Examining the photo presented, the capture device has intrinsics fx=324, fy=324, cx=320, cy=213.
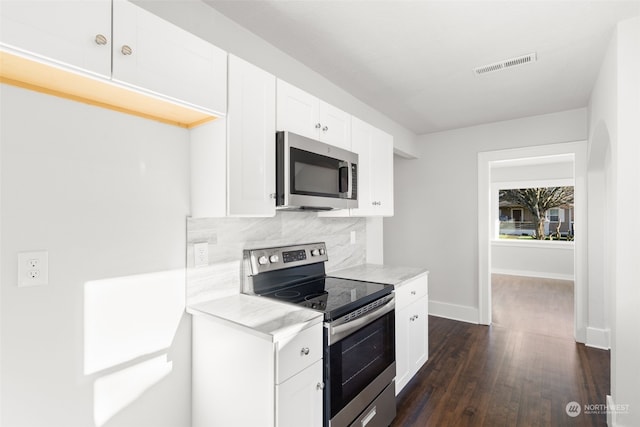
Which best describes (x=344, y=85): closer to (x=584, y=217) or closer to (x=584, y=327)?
(x=584, y=217)

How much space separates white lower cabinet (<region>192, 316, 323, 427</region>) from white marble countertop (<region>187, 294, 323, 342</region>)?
0.10 ft

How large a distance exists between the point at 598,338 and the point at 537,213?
16.2 ft

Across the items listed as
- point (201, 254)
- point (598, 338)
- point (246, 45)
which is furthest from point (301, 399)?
point (598, 338)

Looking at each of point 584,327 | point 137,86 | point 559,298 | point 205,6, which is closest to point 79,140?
point 137,86

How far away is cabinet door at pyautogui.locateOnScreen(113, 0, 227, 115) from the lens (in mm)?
1165

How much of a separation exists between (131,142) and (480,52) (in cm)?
245

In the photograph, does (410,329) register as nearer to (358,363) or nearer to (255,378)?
(358,363)

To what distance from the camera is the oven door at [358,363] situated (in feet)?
5.28

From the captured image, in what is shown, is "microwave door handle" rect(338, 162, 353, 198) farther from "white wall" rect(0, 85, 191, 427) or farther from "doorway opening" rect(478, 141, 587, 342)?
"doorway opening" rect(478, 141, 587, 342)

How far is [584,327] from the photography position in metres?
3.57

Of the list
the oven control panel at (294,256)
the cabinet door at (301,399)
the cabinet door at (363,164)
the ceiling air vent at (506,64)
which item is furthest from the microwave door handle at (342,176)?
the ceiling air vent at (506,64)

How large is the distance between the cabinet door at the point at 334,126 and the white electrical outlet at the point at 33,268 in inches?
61.7

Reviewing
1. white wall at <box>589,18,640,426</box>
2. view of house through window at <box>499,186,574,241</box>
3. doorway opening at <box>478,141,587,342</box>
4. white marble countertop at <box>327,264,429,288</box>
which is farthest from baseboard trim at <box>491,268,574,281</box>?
white marble countertop at <box>327,264,429,288</box>

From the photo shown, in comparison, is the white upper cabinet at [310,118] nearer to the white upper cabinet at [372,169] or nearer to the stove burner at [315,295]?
the white upper cabinet at [372,169]
